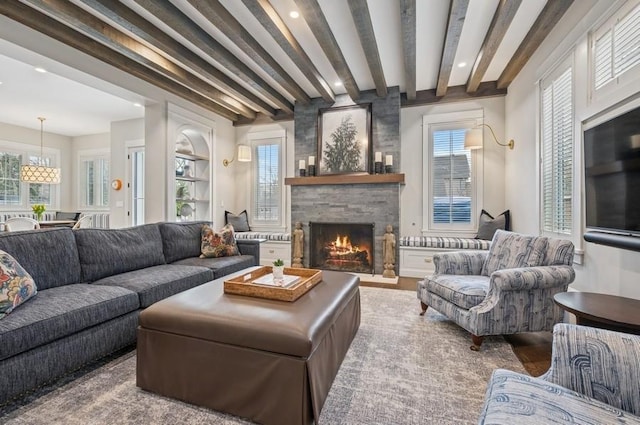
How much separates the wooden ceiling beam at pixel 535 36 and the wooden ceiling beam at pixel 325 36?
197 cm

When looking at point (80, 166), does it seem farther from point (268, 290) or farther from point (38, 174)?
point (268, 290)

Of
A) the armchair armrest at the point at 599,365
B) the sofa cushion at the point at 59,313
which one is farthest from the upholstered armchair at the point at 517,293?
the sofa cushion at the point at 59,313

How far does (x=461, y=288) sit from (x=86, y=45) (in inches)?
175

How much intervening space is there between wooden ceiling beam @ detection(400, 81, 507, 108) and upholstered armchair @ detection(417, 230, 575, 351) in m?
2.86

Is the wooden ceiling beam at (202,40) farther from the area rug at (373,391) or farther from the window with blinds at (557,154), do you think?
the window with blinds at (557,154)

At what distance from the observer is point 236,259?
11.5ft

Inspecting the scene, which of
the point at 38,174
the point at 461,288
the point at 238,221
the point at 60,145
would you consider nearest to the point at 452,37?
the point at 461,288

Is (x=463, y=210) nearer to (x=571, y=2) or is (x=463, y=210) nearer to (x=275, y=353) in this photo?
(x=571, y=2)

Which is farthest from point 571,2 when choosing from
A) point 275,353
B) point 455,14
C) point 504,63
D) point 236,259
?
point 236,259

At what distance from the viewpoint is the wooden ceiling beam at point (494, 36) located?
2588mm

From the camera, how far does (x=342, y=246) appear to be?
16.6 ft

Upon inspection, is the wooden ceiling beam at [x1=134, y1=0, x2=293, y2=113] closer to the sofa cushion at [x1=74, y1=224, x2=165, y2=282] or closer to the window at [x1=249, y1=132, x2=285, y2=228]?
the window at [x1=249, y1=132, x2=285, y2=228]

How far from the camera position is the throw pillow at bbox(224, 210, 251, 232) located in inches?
224

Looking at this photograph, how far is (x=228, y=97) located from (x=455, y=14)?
11.5 ft
